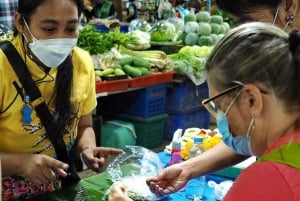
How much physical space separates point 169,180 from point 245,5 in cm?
74

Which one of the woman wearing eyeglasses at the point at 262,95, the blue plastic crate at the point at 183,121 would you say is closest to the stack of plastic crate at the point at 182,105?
the blue plastic crate at the point at 183,121

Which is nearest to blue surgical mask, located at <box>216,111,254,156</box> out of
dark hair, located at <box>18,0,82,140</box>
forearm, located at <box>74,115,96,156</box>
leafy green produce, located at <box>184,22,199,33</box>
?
dark hair, located at <box>18,0,82,140</box>

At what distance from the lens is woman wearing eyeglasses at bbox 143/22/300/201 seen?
97 cm

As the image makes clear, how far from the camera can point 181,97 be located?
4.71 m

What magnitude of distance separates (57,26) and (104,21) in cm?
383

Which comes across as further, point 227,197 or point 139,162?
point 139,162

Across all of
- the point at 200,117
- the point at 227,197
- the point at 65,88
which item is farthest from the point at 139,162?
the point at 200,117

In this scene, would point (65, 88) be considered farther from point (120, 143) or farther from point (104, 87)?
point (120, 143)

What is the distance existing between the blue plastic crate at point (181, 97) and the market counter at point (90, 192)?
2849mm

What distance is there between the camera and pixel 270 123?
1054 millimetres

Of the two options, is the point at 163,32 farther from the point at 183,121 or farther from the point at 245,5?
the point at 245,5

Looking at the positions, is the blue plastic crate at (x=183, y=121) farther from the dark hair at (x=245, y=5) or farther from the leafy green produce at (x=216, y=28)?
the dark hair at (x=245, y=5)

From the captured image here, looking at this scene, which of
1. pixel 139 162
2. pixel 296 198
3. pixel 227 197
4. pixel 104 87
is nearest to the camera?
pixel 296 198

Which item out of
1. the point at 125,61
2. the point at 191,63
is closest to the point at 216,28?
the point at 191,63
